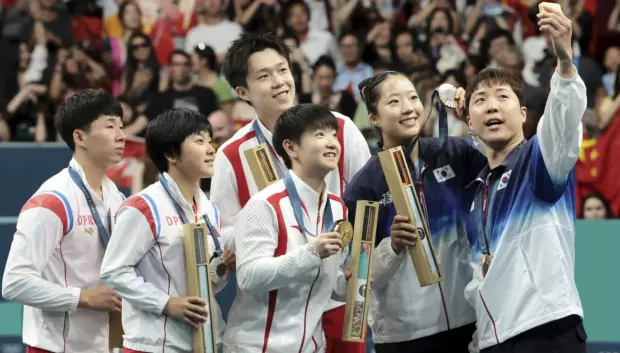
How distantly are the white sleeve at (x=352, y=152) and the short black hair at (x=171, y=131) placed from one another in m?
0.72

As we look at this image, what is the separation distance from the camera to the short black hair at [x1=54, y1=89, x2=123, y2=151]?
211 inches

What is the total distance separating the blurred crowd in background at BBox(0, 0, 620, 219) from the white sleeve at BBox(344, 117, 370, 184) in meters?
3.92

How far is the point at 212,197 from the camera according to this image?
5477mm

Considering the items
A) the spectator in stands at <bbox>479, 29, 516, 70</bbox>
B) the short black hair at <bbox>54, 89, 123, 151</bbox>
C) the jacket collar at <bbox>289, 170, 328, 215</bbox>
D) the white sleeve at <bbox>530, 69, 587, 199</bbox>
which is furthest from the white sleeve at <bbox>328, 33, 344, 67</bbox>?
the white sleeve at <bbox>530, 69, 587, 199</bbox>

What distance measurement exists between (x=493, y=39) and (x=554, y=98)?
6416mm

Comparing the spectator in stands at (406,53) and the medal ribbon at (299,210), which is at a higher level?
the spectator in stands at (406,53)

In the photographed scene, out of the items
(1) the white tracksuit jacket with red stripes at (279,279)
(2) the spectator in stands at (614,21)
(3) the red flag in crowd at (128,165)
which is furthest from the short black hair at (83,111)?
(2) the spectator in stands at (614,21)

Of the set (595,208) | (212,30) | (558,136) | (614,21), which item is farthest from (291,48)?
(558,136)

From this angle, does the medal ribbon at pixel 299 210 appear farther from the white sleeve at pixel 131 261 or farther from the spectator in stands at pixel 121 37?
the spectator in stands at pixel 121 37

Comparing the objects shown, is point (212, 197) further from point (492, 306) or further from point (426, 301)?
point (492, 306)

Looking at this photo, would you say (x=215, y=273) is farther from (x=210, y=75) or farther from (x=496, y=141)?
(x=210, y=75)

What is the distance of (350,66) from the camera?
36.3 ft

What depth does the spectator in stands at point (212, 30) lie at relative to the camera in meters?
11.6

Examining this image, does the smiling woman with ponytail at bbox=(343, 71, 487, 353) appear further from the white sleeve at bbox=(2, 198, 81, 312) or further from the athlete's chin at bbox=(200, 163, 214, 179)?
the white sleeve at bbox=(2, 198, 81, 312)
